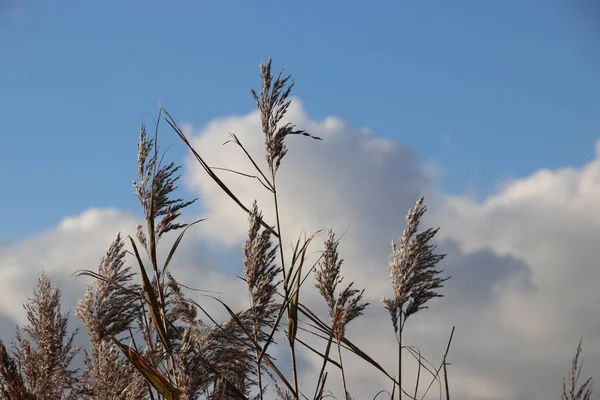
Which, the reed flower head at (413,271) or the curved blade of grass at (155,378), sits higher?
the reed flower head at (413,271)

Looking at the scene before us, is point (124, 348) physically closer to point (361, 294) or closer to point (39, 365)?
point (39, 365)

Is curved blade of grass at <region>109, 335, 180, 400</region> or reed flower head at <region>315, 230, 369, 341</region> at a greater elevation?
reed flower head at <region>315, 230, 369, 341</region>

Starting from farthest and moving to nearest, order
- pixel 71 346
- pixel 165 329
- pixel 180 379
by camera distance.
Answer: pixel 71 346 < pixel 165 329 < pixel 180 379

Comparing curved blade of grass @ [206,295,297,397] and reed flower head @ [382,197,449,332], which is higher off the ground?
reed flower head @ [382,197,449,332]

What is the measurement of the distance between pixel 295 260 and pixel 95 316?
3.39 feet

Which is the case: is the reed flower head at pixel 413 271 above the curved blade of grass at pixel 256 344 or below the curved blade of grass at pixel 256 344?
above

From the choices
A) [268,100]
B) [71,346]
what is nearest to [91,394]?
[71,346]

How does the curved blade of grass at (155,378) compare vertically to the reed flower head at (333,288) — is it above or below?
below

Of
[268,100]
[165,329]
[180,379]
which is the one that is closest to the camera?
[180,379]

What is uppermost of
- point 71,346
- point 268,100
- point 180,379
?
point 268,100

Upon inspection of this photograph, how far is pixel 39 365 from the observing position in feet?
12.3

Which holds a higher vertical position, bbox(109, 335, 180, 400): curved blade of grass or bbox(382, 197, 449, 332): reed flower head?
bbox(382, 197, 449, 332): reed flower head

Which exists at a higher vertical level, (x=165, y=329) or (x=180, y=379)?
(x=165, y=329)

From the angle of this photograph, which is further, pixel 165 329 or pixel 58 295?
pixel 58 295
